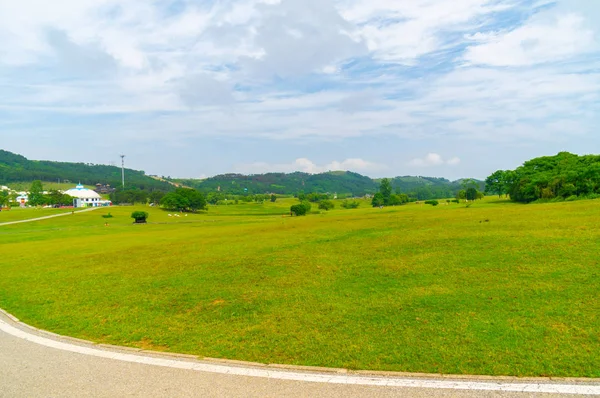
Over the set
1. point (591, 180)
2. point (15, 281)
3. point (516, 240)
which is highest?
point (591, 180)

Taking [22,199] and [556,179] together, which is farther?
[22,199]

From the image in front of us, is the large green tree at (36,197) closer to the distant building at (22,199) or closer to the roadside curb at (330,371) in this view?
the distant building at (22,199)

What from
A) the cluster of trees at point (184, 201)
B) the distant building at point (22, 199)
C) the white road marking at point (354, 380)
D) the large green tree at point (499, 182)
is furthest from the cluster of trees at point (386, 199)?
the distant building at point (22, 199)

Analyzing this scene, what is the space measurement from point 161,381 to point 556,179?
5704 cm

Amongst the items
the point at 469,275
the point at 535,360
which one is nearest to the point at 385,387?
the point at 535,360

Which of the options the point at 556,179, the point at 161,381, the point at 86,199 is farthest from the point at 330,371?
the point at 86,199

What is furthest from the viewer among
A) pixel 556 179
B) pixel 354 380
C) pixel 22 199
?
pixel 22 199

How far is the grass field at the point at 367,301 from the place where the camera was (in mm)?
7926

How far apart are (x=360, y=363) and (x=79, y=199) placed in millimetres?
202371

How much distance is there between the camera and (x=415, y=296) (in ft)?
36.6

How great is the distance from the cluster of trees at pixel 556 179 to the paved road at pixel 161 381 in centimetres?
4611

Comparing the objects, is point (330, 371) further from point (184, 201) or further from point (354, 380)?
point (184, 201)

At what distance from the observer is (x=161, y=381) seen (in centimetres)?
719

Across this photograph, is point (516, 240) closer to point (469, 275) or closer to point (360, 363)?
point (469, 275)
